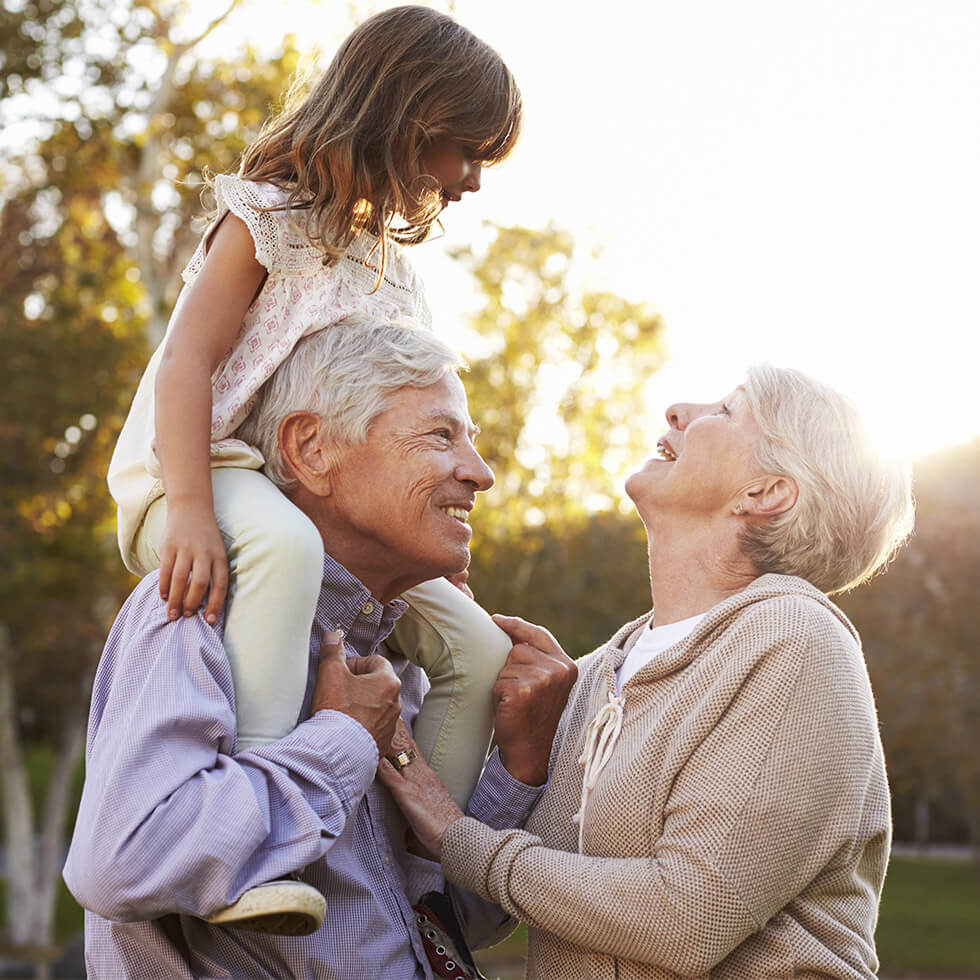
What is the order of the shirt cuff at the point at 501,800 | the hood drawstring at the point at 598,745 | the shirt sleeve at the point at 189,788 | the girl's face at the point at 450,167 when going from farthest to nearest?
the girl's face at the point at 450,167 → the shirt cuff at the point at 501,800 → the hood drawstring at the point at 598,745 → the shirt sleeve at the point at 189,788

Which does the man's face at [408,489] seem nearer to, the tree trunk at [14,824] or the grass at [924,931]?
the grass at [924,931]

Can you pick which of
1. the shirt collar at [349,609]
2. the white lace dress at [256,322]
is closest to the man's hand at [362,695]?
the shirt collar at [349,609]

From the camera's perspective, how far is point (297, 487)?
9.11 ft

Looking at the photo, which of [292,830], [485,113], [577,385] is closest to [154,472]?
[292,830]

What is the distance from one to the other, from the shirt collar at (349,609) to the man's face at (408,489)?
57mm

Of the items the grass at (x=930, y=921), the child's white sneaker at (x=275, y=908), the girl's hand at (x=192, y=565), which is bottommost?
the grass at (x=930, y=921)

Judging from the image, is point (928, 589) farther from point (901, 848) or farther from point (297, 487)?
point (901, 848)

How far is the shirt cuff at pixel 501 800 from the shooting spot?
290 centimetres

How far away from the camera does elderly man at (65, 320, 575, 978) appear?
2102 mm

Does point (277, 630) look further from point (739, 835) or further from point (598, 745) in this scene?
point (739, 835)

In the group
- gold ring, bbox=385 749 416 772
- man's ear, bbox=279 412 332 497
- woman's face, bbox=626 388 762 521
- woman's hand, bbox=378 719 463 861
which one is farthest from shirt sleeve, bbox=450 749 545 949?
man's ear, bbox=279 412 332 497

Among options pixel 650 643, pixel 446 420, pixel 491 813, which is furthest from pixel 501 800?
pixel 446 420

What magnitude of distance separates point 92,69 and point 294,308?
42.6ft

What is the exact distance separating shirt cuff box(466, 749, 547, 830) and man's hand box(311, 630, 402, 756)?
0.41 metres
